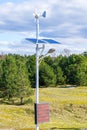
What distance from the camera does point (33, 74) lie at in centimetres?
7712

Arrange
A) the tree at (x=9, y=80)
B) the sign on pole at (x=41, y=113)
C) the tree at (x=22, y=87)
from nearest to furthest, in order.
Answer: the sign on pole at (x=41, y=113) → the tree at (x=22, y=87) → the tree at (x=9, y=80)

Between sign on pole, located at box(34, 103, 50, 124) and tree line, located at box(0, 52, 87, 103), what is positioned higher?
tree line, located at box(0, 52, 87, 103)

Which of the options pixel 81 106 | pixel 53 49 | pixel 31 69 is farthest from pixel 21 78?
pixel 53 49

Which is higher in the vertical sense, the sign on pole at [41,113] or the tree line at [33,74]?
the tree line at [33,74]

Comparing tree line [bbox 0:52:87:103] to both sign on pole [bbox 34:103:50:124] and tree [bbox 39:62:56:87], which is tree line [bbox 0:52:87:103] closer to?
tree [bbox 39:62:56:87]

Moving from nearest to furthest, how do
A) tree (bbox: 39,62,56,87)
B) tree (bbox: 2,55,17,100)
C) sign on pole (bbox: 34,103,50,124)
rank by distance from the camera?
sign on pole (bbox: 34,103,50,124) < tree (bbox: 2,55,17,100) < tree (bbox: 39,62,56,87)

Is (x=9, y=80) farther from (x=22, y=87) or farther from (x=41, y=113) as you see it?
(x=41, y=113)

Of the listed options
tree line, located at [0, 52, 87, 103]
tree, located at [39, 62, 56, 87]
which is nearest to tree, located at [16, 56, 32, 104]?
tree line, located at [0, 52, 87, 103]

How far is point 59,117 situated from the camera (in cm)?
4234

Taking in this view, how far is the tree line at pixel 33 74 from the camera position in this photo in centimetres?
5638

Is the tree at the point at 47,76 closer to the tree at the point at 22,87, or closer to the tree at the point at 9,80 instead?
the tree at the point at 9,80

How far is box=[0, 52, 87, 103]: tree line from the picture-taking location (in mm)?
56375

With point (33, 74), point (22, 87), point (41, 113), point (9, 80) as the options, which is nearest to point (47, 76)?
point (33, 74)

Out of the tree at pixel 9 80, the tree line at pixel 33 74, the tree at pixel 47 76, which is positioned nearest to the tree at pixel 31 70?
the tree line at pixel 33 74
